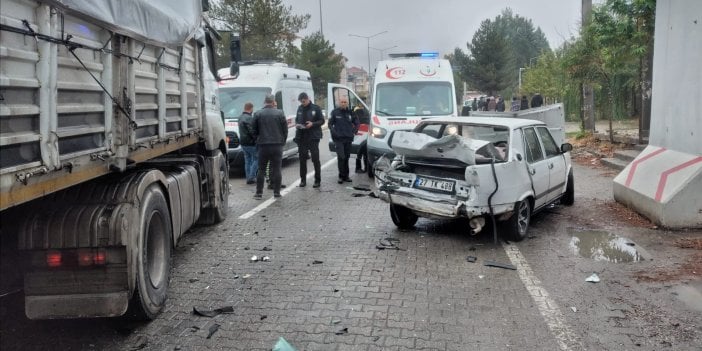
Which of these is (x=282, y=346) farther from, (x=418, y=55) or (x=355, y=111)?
(x=418, y=55)

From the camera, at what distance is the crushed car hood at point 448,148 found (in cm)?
669

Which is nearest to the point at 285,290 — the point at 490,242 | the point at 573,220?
the point at 490,242

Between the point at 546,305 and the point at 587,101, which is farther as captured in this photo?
the point at 587,101

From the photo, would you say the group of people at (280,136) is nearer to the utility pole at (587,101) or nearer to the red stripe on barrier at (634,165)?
the red stripe on barrier at (634,165)

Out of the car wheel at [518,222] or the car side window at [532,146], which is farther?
the car side window at [532,146]

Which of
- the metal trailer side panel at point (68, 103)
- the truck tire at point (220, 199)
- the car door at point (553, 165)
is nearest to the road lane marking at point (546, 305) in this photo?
the car door at point (553, 165)

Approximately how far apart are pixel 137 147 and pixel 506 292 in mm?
3467

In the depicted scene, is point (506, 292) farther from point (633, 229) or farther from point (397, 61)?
point (397, 61)

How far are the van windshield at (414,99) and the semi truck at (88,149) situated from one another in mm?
7313

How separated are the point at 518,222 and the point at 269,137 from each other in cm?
485

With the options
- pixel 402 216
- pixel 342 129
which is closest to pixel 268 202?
pixel 342 129

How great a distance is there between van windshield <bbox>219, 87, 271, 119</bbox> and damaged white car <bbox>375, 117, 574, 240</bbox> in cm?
681

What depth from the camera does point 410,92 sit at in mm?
12703

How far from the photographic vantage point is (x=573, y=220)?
8250mm
